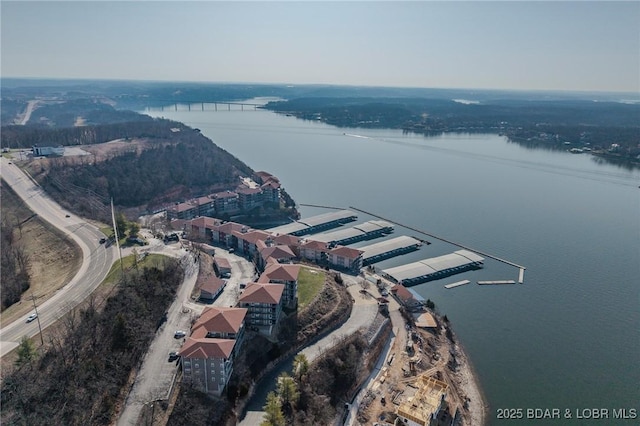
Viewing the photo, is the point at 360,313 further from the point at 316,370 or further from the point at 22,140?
the point at 22,140

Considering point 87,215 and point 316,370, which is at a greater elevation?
point 87,215

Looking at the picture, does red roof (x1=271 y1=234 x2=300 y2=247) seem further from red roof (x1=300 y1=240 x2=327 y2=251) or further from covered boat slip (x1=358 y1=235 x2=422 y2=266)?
covered boat slip (x1=358 y1=235 x2=422 y2=266)

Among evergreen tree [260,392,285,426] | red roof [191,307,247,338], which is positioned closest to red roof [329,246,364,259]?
red roof [191,307,247,338]

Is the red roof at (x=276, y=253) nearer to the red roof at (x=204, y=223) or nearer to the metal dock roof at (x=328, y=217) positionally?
the red roof at (x=204, y=223)

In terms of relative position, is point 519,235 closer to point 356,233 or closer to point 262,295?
point 356,233

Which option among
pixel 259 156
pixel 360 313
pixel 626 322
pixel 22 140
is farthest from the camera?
pixel 259 156

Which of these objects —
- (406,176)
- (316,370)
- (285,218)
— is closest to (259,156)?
(406,176)
